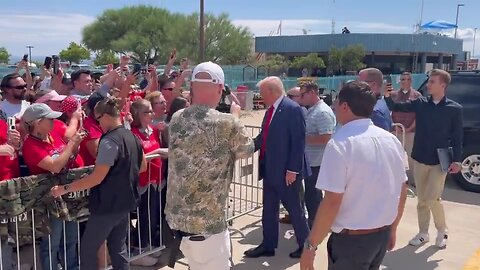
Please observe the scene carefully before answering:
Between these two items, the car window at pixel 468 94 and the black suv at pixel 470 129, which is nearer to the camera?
the black suv at pixel 470 129

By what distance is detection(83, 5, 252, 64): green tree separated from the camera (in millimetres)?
50938

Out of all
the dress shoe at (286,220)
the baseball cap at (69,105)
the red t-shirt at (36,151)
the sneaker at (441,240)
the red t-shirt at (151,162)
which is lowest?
the dress shoe at (286,220)

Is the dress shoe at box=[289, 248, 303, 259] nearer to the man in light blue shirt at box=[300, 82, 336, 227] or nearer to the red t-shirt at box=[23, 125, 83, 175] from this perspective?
the man in light blue shirt at box=[300, 82, 336, 227]

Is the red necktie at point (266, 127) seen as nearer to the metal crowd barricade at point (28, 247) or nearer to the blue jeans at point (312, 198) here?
the blue jeans at point (312, 198)

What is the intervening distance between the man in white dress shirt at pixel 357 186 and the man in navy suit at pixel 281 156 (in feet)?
5.90

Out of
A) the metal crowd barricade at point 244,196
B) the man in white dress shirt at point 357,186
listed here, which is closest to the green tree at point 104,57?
the metal crowd barricade at point 244,196

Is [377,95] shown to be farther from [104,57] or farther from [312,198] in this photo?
[104,57]

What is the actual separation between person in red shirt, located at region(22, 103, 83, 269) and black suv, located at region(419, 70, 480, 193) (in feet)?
22.1

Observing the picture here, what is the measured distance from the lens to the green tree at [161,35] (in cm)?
5094

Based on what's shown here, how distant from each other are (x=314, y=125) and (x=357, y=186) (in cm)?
268

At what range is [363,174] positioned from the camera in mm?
2836

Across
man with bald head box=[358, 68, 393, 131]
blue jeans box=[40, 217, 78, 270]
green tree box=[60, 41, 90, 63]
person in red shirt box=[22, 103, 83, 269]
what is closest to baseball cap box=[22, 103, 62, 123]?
person in red shirt box=[22, 103, 83, 269]

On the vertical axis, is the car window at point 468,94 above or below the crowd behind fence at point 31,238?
above

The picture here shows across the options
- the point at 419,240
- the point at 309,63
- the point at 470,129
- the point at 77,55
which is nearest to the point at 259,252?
the point at 419,240
